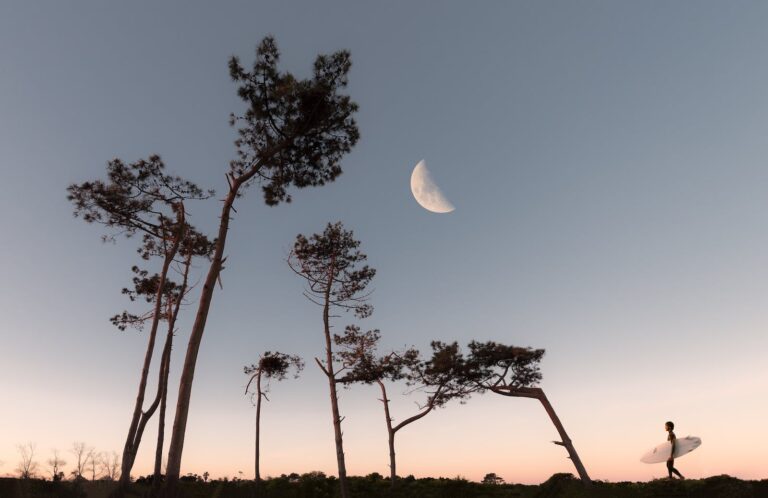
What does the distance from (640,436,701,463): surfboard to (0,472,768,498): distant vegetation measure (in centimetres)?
138

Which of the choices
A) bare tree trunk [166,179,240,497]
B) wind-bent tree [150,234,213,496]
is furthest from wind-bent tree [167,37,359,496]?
wind-bent tree [150,234,213,496]

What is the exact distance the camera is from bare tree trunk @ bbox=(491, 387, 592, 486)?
18163mm

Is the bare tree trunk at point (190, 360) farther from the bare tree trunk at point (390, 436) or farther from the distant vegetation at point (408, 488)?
the bare tree trunk at point (390, 436)

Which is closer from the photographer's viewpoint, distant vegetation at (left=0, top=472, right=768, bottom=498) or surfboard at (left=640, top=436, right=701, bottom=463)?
surfboard at (left=640, top=436, right=701, bottom=463)

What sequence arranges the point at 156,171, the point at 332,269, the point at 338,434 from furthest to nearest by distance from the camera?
the point at 332,269 < the point at 338,434 < the point at 156,171

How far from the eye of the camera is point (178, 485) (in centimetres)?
923

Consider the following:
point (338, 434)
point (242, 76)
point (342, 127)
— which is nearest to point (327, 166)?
point (342, 127)

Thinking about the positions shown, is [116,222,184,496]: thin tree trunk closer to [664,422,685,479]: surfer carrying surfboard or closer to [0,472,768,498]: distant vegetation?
[0,472,768,498]: distant vegetation

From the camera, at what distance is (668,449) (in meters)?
13.5

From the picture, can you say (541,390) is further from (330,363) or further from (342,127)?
(342,127)

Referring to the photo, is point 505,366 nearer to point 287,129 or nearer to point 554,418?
point 554,418

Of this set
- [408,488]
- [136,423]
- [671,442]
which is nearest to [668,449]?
[671,442]

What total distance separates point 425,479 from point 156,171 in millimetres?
15883

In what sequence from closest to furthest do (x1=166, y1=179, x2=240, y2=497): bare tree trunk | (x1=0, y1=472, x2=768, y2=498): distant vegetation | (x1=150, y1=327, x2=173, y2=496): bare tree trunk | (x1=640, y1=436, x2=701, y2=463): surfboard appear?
(x1=166, y1=179, x2=240, y2=497): bare tree trunk, (x1=640, y1=436, x2=701, y2=463): surfboard, (x1=0, y1=472, x2=768, y2=498): distant vegetation, (x1=150, y1=327, x2=173, y2=496): bare tree trunk
